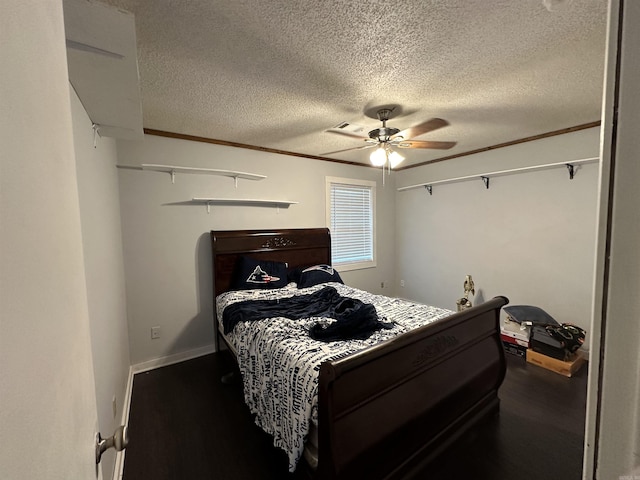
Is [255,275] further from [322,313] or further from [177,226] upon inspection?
[322,313]

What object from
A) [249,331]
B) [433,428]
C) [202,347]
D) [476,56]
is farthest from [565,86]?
[202,347]

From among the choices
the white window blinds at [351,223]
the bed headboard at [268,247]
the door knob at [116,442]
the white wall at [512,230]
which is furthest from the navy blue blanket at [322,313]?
the white wall at [512,230]

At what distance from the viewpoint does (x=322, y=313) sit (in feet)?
7.97

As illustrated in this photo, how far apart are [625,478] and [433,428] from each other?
1.63 m

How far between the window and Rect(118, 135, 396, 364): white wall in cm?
87

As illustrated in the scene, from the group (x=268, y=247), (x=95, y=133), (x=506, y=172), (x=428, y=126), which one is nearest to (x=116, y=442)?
(x=95, y=133)

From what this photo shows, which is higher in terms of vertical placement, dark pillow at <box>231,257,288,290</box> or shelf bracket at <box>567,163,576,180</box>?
shelf bracket at <box>567,163,576,180</box>

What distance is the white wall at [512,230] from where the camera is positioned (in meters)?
2.97

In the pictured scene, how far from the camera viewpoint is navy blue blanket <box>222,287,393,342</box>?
6.38 ft

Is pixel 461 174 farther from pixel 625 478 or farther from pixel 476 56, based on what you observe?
pixel 625 478

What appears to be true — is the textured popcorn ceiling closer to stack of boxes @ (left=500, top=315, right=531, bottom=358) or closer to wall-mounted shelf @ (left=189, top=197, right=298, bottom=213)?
wall-mounted shelf @ (left=189, top=197, right=298, bottom=213)

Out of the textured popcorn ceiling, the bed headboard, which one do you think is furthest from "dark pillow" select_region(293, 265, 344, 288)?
the textured popcorn ceiling

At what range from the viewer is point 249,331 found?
2.18 m

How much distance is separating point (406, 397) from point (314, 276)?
1990mm
